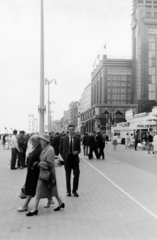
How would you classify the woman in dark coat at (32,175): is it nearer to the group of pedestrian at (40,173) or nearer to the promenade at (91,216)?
the group of pedestrian at (40,173)

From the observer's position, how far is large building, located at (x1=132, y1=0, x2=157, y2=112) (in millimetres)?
95312

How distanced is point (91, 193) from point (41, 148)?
2.74 m

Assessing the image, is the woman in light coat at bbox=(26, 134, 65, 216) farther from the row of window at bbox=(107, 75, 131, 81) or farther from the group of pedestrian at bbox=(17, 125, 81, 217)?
the row of window at bbox=(107, 75, 131, 81)

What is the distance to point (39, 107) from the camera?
59.0ft

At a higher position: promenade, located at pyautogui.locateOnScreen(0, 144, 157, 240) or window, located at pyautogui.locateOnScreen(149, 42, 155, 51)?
window, located at pyautogui.locateOnScreen(149, 42, 155, 51)

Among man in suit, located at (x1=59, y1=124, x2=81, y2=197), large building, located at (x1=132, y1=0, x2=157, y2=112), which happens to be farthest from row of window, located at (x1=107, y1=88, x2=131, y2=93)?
man in suit, located at (x1=59, y1=124, x2=81, y2=197)

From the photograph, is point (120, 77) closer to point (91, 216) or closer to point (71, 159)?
point (71, 159)

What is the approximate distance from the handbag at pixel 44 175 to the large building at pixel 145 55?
9069cm

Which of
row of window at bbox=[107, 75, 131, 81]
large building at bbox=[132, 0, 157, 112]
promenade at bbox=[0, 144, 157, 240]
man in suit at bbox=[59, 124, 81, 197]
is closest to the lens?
promenade at bbox=[0, 144, 157, 240]

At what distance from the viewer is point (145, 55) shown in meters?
95.6

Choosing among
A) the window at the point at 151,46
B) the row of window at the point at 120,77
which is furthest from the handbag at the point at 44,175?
the row of window at the point at 120,77

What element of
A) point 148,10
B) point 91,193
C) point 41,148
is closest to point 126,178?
point 91,193

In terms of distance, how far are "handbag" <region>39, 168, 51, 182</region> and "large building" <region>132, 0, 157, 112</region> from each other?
298 feet

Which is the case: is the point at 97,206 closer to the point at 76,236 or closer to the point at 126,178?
the point at 76,236
